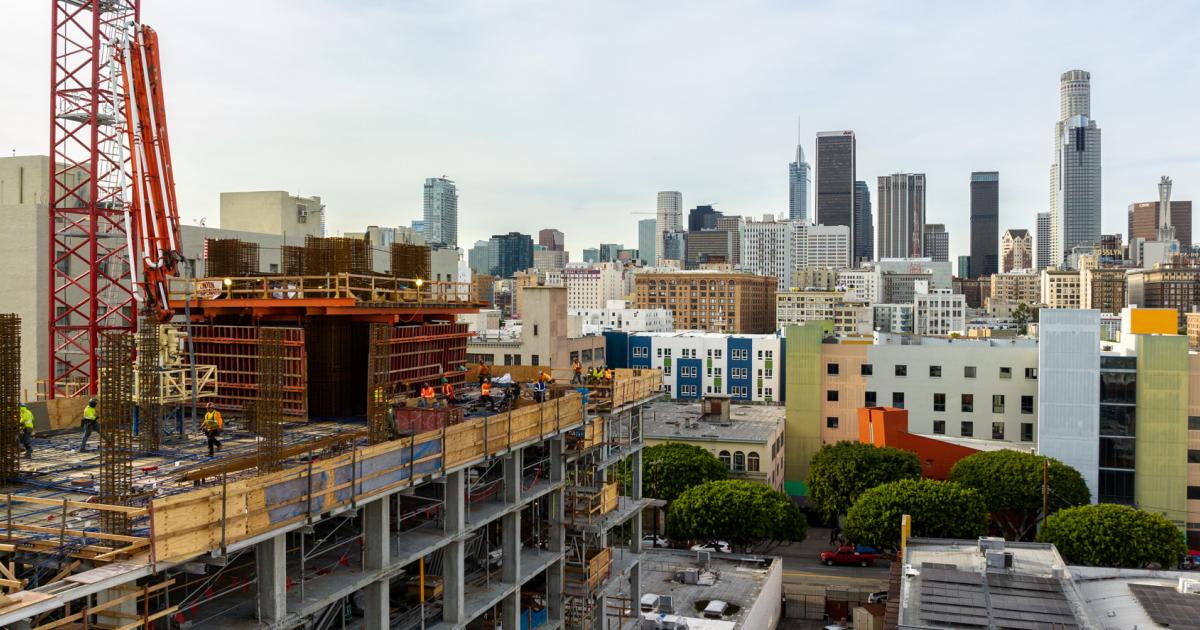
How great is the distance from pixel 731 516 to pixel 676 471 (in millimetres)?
8072

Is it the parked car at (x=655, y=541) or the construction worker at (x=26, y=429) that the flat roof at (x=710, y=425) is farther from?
the construction worker at (x=26, y=429)

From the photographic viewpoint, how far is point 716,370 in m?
A: 128

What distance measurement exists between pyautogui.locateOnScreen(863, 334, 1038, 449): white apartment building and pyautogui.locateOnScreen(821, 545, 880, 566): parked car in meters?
21.2

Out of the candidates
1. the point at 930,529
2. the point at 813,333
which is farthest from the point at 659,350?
the point at 930,529

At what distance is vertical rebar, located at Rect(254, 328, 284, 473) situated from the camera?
843 inches

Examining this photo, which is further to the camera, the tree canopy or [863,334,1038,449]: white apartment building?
[863,334,1038,449]: white apartment building

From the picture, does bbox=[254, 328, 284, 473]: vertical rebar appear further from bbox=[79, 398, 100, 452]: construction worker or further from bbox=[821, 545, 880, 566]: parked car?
bbox=[821, 545, 880, 566]: parked car

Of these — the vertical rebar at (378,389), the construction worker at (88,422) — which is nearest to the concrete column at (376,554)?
the vertical rebar at (378,389)

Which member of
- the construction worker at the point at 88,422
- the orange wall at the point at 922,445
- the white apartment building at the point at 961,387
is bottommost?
the orange wall at the point at 922,445

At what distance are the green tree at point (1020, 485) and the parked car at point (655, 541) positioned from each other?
72.1ft

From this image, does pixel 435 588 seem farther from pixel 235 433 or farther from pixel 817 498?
pixel 817 498

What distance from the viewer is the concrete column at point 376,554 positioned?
2250 centimetres

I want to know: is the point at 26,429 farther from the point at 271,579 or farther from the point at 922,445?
the point at 922,445

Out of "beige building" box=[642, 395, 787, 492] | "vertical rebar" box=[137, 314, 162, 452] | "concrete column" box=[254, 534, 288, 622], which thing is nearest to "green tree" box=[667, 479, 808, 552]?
"beige building" box=[642, 395, 787, 492]
